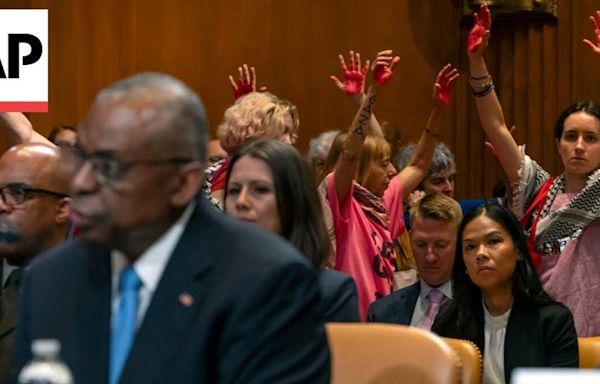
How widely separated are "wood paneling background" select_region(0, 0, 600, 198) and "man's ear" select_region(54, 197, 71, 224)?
3.63 meters

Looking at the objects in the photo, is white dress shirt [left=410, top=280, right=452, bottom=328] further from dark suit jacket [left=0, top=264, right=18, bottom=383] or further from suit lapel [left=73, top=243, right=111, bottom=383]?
suit lapel [left=73, top=243, right=111, bottom=383]

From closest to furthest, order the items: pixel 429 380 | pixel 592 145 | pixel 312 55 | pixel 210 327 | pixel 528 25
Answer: pixel 210 327
pixel 429 380
pixel 592 145
pixel 528 25
pixel 312 55

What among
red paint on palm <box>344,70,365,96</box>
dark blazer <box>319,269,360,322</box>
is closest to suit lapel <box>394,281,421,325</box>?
red paint on palm <box>344,70,365,96</box>

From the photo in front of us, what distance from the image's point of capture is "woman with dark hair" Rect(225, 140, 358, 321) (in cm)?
349

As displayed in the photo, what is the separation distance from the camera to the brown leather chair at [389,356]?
9.70 feet

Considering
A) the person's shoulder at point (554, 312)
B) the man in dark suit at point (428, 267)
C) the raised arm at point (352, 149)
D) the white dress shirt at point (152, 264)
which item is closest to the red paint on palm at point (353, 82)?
the raised arm at point (352, 149)

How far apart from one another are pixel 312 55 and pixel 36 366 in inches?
225

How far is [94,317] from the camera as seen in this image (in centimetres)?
240

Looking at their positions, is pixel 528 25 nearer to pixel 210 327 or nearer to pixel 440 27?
pixel 440 27

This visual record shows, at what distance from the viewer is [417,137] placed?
24.5 ft

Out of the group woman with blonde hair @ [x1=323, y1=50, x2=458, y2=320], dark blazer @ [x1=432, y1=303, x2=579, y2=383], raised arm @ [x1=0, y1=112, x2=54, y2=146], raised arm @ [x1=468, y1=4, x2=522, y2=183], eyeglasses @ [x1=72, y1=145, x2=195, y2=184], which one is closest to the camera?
eyeglasses @ [x1=72, y1=145, x2=195, y2=184]

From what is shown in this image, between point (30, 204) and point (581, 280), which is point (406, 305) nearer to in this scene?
point (581, 280)

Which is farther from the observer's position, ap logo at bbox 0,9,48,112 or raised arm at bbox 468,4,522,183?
raised arm at bbox 468,4,522,183

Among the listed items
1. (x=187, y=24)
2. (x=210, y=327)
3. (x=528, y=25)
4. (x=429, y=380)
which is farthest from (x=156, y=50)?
(x=210, y=327)
